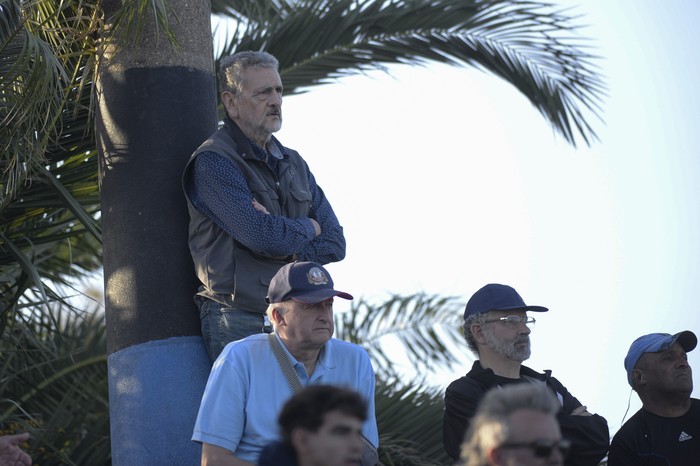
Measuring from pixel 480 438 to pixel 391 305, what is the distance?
729 cm

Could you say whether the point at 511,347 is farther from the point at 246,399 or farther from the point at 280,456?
the point at 280,456

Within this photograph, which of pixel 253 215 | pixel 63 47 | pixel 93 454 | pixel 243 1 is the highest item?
pixel 243 1

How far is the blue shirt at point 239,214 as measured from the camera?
5391 millimetres

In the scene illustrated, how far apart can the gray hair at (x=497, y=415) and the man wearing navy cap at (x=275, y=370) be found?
1.14m

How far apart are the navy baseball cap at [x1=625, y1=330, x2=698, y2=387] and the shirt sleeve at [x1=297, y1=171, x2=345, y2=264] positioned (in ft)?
5.22

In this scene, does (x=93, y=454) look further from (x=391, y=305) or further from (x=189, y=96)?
(x=391, y=305)

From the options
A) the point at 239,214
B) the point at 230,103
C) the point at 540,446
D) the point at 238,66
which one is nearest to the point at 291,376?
the point at 239,214

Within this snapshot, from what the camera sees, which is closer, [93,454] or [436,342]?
[93,454]

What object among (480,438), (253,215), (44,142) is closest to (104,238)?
(44,142)

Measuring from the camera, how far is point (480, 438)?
12.6ft

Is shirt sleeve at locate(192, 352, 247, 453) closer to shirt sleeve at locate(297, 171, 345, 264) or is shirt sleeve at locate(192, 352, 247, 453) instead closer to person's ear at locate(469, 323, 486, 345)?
shirt sleeve at locate(297, 171, 345, 264)

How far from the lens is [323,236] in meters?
5.87

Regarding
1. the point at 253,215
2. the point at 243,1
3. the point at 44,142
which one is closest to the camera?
the point at 253,215

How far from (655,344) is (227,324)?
221 cm
